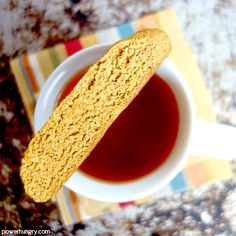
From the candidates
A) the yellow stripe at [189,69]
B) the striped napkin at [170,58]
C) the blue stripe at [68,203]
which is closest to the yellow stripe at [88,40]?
the striped napkin at [170,58]

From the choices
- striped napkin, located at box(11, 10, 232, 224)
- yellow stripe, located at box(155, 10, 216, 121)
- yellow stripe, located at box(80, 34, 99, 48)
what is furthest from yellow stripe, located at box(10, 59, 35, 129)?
yellow stripe, located at box(155, 10, 216, 121)

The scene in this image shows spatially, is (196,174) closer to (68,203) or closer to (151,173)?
(151,173)

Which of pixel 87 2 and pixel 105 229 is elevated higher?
pixel 87 2

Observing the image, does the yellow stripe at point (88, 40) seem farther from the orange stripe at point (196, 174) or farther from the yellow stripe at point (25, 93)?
the orange stripe at point (196, 174)

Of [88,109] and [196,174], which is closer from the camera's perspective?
[88,109]

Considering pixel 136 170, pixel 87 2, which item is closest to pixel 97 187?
pixel 136 170

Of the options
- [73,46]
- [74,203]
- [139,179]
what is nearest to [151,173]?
[139,179]

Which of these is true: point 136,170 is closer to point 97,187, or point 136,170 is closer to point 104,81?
point 97,187
